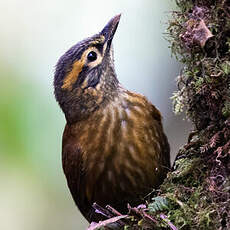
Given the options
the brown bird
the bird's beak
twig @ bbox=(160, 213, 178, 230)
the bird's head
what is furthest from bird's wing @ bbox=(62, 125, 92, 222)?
twig @ bbox=(160, 213, 178, 230)

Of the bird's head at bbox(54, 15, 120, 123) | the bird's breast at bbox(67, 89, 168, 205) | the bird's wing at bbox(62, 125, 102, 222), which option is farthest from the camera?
the bird's head at bbox(54, 15, 120, 123)

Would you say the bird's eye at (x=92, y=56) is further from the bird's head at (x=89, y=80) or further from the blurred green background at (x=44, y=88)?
the blurred green background at (x=44, y=88)

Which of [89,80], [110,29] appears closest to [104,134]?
[89,80]

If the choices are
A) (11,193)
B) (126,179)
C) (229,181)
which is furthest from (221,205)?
(11,193)

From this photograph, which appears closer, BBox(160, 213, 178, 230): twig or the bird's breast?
BBox(160, 213, 178, 230): twig

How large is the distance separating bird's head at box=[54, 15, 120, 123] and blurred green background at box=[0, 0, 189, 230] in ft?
4.64

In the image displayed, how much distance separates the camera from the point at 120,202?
3.88 m

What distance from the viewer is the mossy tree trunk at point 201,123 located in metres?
2.76

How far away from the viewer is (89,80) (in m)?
4.14

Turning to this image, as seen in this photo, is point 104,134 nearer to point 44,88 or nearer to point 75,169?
point 75,169

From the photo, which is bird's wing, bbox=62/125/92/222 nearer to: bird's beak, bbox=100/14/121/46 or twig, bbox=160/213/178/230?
bird's beak, bbox=100/14/121/46

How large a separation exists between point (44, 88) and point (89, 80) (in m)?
2.27

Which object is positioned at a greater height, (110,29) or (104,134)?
(110,29)

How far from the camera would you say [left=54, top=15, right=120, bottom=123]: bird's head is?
406 centimetres
